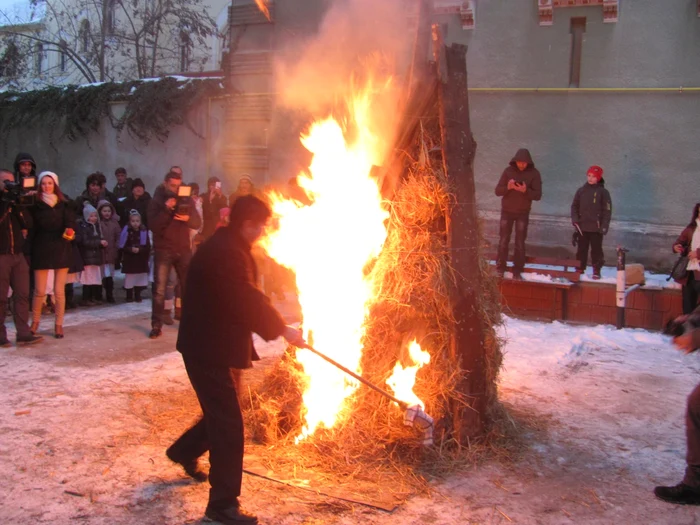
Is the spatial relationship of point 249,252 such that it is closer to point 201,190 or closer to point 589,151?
point 589,151

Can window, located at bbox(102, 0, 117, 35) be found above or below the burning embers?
above

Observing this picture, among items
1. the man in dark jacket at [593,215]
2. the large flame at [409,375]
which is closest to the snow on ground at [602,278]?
the man in dark jacket at [593,215]

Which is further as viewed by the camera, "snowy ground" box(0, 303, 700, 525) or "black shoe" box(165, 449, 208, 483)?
"black shoe" box(165, 449, 208, 483)

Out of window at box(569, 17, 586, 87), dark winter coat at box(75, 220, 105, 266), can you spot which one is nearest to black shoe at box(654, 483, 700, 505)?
dark winter coat at box(75, 220, 105, 266)

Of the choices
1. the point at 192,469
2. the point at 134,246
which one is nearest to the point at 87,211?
the point at 134,246

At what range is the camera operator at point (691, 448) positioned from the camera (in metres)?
4.20

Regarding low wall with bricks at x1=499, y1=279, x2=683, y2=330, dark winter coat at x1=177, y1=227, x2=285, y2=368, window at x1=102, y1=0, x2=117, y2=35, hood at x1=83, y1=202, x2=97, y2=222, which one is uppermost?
window at x1=102, y1=0, x2=117, y2=35

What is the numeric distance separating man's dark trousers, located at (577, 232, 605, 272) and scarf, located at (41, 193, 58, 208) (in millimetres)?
7600

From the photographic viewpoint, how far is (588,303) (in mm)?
9570

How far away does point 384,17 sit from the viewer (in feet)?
27.3

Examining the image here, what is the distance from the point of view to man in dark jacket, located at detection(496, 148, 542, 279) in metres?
10.1

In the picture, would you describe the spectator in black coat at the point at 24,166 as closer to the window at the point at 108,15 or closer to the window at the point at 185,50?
the window at the point at 185,50

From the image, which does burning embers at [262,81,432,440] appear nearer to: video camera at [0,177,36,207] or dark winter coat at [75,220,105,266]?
video camera at [0,177,36,207]

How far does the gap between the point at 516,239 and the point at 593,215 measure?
1265 millimetres
